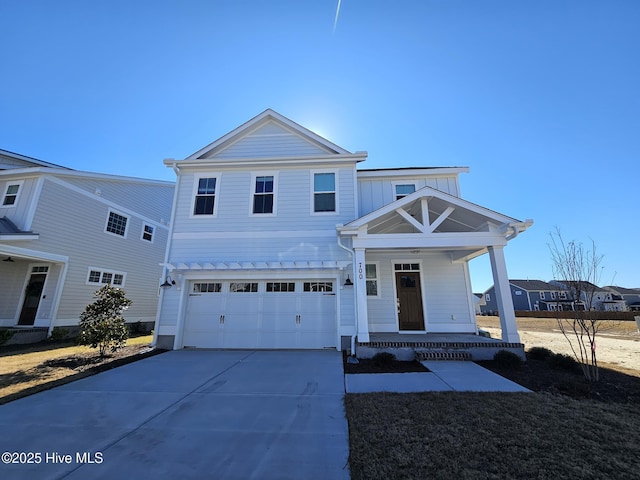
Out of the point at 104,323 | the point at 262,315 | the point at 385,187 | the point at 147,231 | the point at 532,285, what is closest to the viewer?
the point at 104,323

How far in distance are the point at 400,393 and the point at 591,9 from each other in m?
11.4

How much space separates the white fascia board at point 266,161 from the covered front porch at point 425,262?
9.08 ft

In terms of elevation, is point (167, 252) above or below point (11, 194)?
below

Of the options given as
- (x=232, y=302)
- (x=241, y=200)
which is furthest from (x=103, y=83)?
(x=232, y=302)

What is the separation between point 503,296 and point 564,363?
187 cm

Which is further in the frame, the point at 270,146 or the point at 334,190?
the point at 270,146

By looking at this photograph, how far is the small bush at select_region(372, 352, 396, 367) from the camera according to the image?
669 centimetres

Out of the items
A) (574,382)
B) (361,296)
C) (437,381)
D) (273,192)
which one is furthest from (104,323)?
(574,382)

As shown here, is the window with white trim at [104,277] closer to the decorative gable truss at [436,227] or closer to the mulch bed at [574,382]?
the decorative gable truss at [436,227]

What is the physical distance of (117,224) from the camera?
45.3ft

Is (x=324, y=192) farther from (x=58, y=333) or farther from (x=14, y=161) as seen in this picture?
(x=14, y=161)

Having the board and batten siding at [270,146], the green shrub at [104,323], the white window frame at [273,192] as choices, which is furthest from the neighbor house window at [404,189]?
the green shrub at [104,323]

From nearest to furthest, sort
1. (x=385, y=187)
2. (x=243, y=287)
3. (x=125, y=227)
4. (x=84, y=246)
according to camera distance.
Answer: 1. (x=243, y=287)
2. (x=385, y=187)
3. (x=84, y=246)
4. (x=125, y=227)

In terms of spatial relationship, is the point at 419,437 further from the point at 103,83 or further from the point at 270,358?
the point at 103,83
